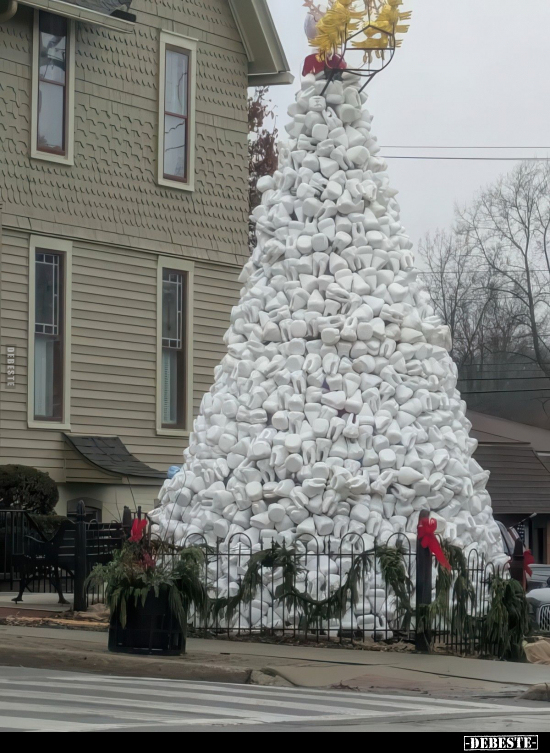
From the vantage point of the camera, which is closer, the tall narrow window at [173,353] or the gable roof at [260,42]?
the tall narrow window at [173,353]

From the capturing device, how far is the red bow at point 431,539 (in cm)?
1195

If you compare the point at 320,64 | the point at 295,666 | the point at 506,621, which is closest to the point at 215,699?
the point at 295,666

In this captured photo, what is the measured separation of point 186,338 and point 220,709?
13.8 m

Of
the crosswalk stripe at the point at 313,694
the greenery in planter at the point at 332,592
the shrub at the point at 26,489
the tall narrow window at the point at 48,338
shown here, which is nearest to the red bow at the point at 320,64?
the greenery in planter at the point at 332,592

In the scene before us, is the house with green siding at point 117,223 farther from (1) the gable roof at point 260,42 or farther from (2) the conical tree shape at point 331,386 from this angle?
(2) the conical tree shape at point 331,386

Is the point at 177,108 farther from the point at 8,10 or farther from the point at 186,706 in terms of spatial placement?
the point at 186,706

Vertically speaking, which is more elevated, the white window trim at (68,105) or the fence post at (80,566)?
the white window trim at (68,105)

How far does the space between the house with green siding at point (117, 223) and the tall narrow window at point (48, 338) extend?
0.07 ft

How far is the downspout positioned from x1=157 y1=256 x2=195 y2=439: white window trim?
4554 millimetres

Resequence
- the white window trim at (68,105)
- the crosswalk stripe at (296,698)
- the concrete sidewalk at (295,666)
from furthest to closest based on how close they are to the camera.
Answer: the white window trim at (68,105)
the concrete sidewalk at (295,666)
the crosswalk stripe at (296,698)

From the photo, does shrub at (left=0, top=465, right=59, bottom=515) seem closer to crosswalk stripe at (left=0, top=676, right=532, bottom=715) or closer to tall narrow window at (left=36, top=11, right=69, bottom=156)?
tall narrow window at (left=36, top=11, right=69, bottom=156)

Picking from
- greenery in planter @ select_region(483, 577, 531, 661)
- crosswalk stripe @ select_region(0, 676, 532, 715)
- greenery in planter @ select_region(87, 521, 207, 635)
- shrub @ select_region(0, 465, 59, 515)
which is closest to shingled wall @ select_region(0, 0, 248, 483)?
shrub @ select_region(0, 465, 59, 515)

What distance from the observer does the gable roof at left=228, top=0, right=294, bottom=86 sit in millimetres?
22688

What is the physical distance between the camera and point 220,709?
8453mm
